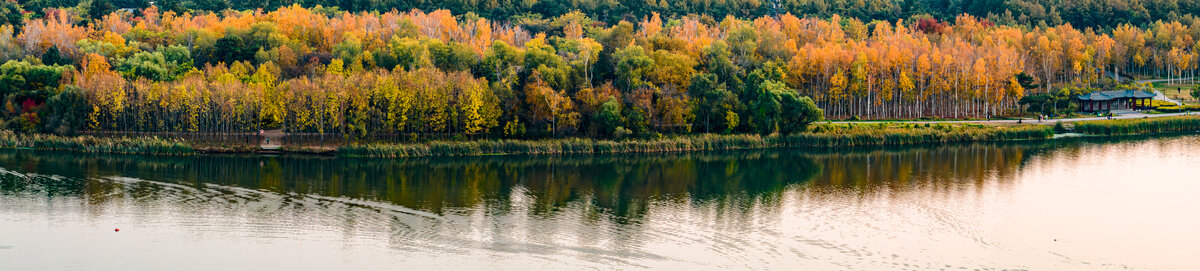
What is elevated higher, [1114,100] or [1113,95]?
[1113,95]

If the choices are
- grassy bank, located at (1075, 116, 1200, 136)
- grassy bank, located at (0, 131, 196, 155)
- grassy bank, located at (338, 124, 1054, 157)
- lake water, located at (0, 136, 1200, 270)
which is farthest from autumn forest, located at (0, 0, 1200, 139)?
grassy bank, located at (1075, 116, 1200, 136)

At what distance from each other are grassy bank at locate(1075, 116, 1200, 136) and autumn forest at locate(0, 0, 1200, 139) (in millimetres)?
6903

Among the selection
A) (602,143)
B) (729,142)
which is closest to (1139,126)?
(729,142)

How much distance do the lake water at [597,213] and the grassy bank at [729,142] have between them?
143 cm

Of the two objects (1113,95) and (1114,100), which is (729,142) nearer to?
(1113,95)

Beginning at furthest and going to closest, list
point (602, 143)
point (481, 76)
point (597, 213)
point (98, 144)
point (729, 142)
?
1. point (481, 76)
2. point (729, 142)
3. point (602, 143)
4. point (98, 144)
5. point (597, 213)

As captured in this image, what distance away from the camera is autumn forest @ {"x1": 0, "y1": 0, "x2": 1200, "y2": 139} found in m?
55.2

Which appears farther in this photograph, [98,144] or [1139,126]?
[1139,126]

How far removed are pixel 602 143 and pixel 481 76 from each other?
38.8 ft

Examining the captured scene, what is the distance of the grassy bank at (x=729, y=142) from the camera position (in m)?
52.7

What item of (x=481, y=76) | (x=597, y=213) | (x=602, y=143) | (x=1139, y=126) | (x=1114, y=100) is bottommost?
(x=597, y=213)

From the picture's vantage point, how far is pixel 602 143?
5444cm

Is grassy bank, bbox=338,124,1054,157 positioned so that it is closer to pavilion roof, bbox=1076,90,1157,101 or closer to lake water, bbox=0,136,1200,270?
lake water, bbox=0,136,1200,270

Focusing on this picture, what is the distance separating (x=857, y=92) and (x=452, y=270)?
149 ft
